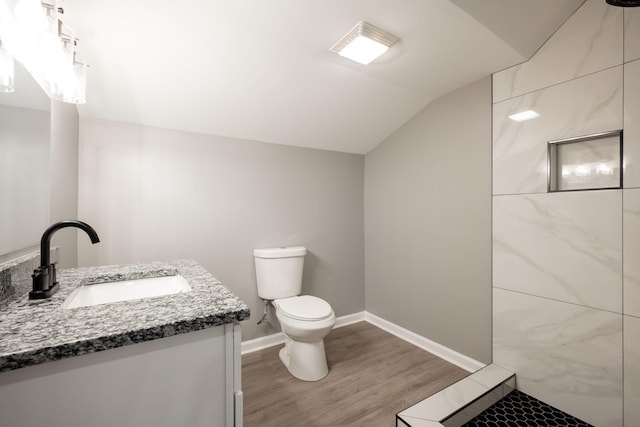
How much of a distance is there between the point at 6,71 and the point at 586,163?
2.58 m

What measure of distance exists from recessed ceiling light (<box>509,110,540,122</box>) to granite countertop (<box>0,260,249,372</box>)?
196 centimetres

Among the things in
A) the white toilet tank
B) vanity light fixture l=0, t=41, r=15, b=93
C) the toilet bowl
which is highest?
vanity light fixture l=0, t=41, r=15, b=93

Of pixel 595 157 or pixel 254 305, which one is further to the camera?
pixel 254 305

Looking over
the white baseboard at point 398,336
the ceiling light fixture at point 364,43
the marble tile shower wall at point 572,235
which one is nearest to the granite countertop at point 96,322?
the ceiling light fixture at point 364,43

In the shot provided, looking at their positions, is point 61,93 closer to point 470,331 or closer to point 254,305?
point 254,305

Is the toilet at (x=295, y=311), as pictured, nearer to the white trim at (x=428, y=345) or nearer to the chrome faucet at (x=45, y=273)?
the white trim at (x=428, y=345)

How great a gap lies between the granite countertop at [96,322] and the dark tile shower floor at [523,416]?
62.0 inches

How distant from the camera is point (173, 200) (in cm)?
210

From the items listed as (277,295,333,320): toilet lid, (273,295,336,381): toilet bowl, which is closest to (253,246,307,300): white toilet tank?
(277,295,333,320): toilet lid

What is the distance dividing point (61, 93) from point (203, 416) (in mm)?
1409

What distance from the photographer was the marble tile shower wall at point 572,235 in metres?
1.41

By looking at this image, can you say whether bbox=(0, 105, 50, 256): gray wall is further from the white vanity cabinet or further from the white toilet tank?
the white toilet tank

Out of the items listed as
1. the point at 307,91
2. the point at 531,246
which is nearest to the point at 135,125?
the point at 307,91

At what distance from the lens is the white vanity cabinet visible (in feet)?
2.14
